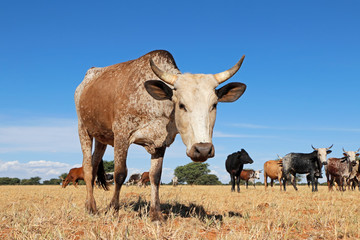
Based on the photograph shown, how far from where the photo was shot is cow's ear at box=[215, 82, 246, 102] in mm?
4941

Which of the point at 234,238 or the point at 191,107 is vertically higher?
the point at 191,107

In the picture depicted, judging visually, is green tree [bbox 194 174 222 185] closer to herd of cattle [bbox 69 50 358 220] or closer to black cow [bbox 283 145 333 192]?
black cow [bbox 283 145 333 192]

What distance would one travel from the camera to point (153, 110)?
17.3ft

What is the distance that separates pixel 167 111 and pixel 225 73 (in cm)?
106

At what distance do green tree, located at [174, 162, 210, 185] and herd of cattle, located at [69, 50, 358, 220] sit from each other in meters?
57.9

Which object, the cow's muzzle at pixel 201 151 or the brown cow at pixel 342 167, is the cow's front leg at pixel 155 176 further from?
the brown cow at pixel 342 167

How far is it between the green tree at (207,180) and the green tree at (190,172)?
4.81ft

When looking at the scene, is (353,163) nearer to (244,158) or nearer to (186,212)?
(244,158)

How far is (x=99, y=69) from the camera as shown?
26.0 ft

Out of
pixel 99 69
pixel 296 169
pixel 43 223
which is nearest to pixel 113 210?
pixel 43 223

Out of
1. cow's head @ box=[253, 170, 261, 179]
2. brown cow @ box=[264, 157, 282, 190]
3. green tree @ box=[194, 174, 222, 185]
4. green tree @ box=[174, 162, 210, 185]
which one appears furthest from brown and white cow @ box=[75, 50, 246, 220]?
green tree @ box=[174, 162, 210, 185]

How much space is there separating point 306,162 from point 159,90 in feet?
50.9

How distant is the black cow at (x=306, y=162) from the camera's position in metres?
17.6

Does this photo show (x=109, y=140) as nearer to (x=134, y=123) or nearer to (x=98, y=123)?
(x=98, y=123)
